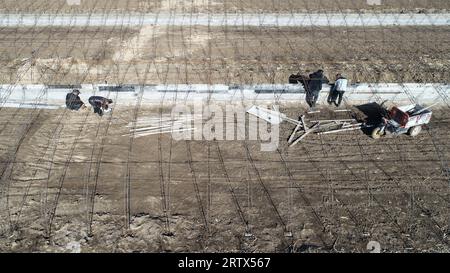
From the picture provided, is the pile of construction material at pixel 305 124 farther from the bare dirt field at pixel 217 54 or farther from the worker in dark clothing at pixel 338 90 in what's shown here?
the bare dirt field at pixel 217 54

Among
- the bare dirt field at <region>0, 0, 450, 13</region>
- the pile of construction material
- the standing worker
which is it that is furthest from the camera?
the bare dirt field at <region>0, 0, 450, 13</region>

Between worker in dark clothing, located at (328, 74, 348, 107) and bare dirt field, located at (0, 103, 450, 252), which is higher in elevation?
worker in dark clothing, located at (328, 74, 348, 107)

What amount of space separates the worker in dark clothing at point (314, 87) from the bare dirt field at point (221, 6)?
7138 mm

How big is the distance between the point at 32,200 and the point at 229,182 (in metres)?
5.42

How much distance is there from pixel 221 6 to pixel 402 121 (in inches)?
490

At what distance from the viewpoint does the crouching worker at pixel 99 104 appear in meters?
14.4

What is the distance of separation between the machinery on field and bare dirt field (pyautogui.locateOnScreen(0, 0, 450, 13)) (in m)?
9.95

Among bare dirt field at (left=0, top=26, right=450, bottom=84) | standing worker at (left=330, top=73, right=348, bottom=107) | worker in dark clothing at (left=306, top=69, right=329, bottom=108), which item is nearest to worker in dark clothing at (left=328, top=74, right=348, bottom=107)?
standing worker at (left=330, top=73, right=348, bottom=107)

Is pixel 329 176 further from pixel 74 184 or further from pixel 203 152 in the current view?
pixel 74 184

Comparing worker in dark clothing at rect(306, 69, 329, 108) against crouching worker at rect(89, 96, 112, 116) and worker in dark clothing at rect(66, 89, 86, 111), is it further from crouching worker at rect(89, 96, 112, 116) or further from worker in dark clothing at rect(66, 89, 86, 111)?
worker in dark clothing at rect(66, 89, 86, 111)

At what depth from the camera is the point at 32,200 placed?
11414mm

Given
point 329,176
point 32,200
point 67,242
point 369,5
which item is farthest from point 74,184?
point 369,5

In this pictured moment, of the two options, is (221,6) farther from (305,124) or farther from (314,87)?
(305,124)

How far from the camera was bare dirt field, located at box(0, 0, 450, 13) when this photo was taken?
21.7m
